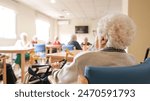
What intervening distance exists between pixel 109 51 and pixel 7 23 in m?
6.03

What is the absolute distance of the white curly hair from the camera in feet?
4.12

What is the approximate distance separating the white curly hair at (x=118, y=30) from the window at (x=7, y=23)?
5.41 meters

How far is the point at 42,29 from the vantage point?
10.2 meters

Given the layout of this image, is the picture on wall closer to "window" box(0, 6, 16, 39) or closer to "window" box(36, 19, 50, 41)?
"window" box(36, 19, 50, 41)

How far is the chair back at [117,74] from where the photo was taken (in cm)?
88

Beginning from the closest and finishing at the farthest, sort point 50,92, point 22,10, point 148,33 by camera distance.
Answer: point 50,92, point 148,33, point 22,10

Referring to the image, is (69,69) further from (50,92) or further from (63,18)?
(63,18)

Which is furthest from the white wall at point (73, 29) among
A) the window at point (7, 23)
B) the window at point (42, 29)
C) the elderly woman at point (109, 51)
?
the elderly woman at point (109, 51)

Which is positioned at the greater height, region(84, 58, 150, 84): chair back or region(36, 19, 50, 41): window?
region(36, 19, 50, 41): window

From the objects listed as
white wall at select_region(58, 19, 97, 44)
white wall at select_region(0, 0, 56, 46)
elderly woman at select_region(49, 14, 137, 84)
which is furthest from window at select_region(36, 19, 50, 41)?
elderly woman at select_region(49, 14, 137, 84)

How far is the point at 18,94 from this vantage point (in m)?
1.09

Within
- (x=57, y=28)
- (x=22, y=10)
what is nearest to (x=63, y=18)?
(x=57, y=28)

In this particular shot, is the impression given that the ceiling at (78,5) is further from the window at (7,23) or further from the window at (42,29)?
the window at (42,29)

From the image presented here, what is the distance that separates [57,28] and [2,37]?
5.83 meters
